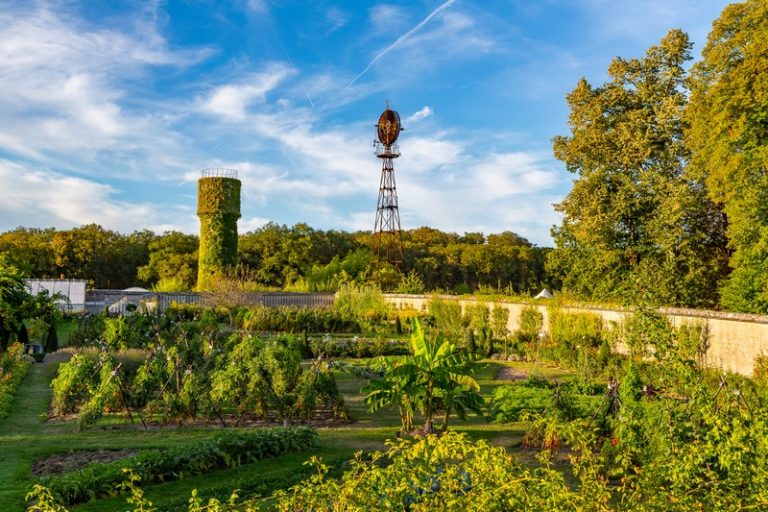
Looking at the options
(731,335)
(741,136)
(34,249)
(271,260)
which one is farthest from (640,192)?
(34,249)

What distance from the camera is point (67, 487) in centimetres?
618

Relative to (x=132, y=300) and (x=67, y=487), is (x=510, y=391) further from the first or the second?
(x=132, y=300)

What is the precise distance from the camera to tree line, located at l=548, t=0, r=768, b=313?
698 inches

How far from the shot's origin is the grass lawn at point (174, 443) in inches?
256

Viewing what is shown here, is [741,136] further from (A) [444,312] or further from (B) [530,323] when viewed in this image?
(A) [444,312]

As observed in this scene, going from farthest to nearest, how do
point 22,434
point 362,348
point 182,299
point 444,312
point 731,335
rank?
point 182,299
point 444,312
point 362,348
point 731,335
point 22,434

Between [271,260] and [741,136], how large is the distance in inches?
1171

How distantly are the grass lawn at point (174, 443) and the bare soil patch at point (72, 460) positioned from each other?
115 mm

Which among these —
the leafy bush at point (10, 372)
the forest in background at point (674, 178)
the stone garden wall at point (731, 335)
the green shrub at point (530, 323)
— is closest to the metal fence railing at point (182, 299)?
the forest in background at point (674, 178)

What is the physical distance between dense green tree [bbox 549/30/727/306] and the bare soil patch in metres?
17.1

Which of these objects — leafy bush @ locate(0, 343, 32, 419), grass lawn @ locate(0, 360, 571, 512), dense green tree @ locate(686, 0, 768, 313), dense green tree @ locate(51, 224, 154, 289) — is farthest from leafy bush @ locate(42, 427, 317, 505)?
dense green tree @ locate(51, 224, 154, 289)

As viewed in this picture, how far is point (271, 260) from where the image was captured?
41469 millimetres

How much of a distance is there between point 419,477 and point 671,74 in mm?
22882

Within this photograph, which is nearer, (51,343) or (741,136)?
(51,343)
